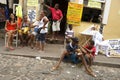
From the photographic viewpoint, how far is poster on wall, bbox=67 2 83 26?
10047 millimetres

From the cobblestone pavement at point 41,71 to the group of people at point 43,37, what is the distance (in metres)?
0.26

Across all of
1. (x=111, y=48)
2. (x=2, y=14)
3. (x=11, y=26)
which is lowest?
(x=111, y=48)

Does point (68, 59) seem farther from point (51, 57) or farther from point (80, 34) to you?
point (80, 34)

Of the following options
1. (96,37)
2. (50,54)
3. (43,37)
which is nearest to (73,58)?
(50,54)

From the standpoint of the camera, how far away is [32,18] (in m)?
10.2

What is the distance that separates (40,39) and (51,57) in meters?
0.86

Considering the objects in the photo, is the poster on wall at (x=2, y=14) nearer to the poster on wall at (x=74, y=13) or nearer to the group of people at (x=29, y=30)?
the group of people at (x=29, y=30)

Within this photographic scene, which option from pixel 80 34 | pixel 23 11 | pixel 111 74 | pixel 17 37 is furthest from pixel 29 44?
pixel 111 74

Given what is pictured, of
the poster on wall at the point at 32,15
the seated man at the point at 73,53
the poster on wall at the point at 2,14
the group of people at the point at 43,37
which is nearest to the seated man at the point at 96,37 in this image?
the group of people at the point at 43,37

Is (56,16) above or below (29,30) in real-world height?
above

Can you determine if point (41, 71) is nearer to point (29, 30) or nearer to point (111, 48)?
point (29, 30)

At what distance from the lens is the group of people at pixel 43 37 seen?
8.36 meters

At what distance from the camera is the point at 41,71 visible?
25.9 feet

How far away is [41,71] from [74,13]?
312 cm
